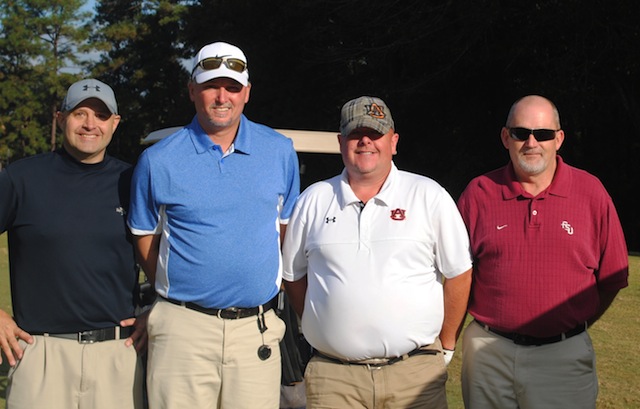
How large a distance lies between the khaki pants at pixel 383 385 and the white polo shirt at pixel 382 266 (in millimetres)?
86

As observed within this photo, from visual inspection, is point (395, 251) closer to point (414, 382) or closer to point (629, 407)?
point (414, 382)

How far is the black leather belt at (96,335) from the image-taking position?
3.60 metres

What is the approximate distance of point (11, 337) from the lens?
3.53m

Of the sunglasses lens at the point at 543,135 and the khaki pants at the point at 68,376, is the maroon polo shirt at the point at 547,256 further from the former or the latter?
the khaki pants at the point at 68,376

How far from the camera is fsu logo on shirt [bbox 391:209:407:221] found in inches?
141

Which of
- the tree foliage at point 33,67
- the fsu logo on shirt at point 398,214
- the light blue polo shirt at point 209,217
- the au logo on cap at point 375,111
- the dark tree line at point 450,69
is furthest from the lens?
the tree foliage at point 33,67

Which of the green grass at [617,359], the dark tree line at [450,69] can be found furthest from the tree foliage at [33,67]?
the green grass at [617,359]

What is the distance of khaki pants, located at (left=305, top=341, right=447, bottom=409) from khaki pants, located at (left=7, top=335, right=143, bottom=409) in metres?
0.92

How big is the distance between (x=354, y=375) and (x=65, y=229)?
1429 millimetres

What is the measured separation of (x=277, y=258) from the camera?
12.0 ft

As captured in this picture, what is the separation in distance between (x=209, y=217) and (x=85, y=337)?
0.80m

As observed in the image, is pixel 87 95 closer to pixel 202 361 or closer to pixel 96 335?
pixel 96 335

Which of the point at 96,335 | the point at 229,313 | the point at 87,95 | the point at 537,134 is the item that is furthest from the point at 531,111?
the point at 96,335

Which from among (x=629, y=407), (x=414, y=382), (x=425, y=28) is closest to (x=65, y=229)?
(x=414, y=382)
